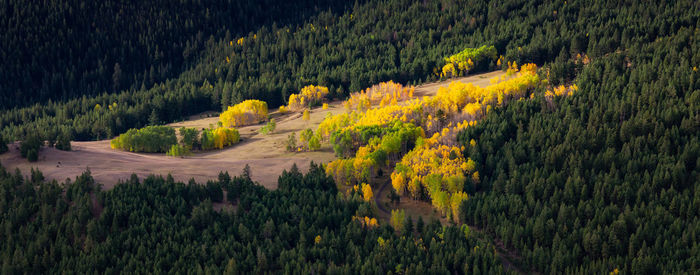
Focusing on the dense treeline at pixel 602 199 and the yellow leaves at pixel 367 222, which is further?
the yellow leaves at pixel 367 222

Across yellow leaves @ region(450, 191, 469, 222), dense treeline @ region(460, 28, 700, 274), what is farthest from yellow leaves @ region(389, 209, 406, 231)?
dense treeline @ region(460, 28, 700, 274)

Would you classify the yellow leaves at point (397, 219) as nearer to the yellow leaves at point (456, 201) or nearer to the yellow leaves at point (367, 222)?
the yellow leaves at point (367, 222)

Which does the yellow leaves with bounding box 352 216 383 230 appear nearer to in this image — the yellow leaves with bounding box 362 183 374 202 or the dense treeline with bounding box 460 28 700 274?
the yellow leaves with bounding box 362 183 374 202

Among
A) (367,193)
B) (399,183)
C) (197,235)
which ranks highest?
(399,183)

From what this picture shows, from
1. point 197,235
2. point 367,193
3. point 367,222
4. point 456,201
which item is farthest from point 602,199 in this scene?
point 197,235

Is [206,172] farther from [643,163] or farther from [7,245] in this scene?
[643,163]

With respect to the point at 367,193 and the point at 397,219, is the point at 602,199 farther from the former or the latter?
the point at 367,193

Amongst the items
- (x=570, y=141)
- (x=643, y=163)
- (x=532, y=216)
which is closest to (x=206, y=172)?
(x=532, y=216)

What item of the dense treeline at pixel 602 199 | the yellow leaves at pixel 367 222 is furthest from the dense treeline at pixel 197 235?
the dense treeline at pixel 602 199
